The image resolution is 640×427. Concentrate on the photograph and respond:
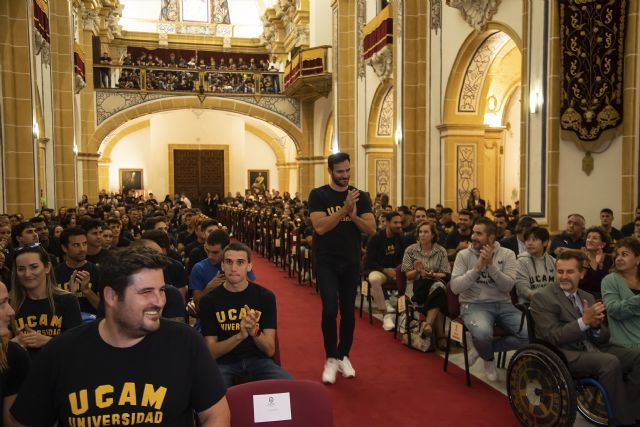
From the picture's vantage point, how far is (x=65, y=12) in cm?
1658

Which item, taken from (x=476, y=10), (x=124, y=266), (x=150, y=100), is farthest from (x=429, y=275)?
(x=150, y=100)

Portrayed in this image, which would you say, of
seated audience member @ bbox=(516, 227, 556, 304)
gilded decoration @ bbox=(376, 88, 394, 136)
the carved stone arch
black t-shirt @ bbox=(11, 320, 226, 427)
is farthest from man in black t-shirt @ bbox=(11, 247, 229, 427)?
the carved stone arch

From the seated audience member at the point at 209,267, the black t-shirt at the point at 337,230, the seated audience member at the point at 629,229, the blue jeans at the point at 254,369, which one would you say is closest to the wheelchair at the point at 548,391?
the black t-shirt at the point at 337,230

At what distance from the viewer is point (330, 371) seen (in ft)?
16.6

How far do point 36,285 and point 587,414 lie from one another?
3.73 m

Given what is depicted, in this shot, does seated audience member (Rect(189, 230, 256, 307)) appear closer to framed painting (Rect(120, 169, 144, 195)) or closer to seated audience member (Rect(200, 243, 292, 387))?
seated audience member (Rect(200, 243, 292, 387))

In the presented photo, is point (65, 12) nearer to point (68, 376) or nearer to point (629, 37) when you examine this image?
point (629, 37)

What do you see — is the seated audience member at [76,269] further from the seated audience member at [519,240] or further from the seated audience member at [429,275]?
the seated audience member at [519,240]

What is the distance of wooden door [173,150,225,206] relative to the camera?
30688 mm

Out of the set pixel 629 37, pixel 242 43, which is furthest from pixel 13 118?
pixel 242 43

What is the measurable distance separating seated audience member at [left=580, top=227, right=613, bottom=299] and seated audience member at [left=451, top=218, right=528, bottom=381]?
68 cm

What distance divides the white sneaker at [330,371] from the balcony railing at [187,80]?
20125mm

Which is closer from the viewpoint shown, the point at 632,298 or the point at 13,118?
the point at 632,298

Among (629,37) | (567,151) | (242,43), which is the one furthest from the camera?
(242,43)
